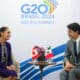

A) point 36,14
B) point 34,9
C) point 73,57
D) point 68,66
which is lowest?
point 68,66

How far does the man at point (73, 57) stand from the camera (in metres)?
4.04

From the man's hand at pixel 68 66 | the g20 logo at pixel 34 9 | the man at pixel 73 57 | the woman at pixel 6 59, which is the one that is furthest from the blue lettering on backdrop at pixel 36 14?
the man's hand at pixel 68 66

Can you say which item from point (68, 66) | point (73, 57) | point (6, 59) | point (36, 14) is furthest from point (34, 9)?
point (68, 66)

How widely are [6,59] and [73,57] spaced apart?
4.08 feet

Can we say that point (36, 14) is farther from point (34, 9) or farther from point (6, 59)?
point (6, 59)

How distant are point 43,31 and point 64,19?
512mm

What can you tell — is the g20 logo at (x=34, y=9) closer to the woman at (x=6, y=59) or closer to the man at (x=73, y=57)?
the woman at (x=6, y=59)

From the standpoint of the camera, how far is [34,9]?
5535mm

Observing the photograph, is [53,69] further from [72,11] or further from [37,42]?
[72,11]

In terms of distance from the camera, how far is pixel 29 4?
552cm

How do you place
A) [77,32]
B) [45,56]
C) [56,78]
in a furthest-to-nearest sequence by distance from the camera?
[56,78] < [45,56] < [77,32]

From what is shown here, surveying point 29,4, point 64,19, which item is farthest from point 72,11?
point 29,4

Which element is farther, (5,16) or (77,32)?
(5,16)

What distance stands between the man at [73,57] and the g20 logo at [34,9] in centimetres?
147
